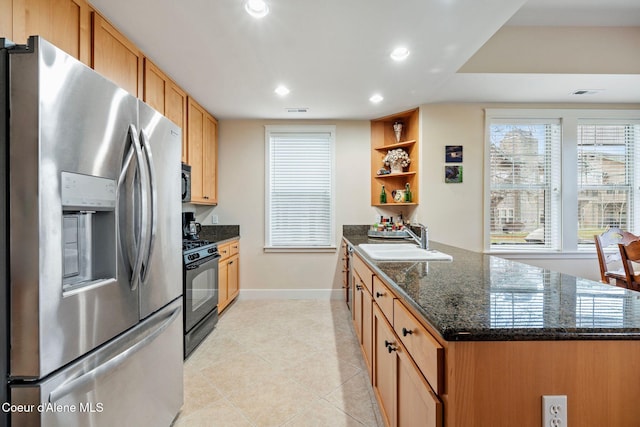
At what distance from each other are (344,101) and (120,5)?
2.16 metres

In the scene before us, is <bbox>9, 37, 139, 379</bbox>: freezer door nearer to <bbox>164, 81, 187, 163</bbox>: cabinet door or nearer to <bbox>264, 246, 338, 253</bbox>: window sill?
<bbox>164, 81, 187, 163</bbox>: cabinet door

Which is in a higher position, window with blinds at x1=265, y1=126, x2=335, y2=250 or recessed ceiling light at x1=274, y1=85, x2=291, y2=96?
recessed ceiling light at x1=274, y1=85, x2=291, y2=96

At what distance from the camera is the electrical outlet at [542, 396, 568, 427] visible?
76 cm

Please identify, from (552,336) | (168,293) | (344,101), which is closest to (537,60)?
(344,101)

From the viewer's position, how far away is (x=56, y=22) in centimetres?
152

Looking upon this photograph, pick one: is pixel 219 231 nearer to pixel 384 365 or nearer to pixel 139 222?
pixel 139 222

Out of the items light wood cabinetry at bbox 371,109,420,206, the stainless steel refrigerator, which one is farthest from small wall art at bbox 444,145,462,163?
the stainless steel refrigerator

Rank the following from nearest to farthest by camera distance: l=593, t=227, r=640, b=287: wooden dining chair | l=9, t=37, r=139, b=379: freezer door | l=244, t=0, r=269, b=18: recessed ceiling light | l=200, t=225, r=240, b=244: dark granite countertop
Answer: l=9, t=37, r=139, b=379: freezer door
l=244, t=0, r=269, b=18: recessed ceiling light
l=593, t=227, r=640, b=287: wooden dining chair
l=200, t=225, r=240, b=244: dark granite countertop

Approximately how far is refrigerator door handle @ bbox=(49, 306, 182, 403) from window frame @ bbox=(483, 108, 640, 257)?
345 cm

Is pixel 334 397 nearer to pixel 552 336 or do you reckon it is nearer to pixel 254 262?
pixel 552 336

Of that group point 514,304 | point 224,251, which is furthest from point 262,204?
point 514,304

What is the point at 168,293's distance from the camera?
5.10 feet

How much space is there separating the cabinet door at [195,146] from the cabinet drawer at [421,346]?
2.77 metres

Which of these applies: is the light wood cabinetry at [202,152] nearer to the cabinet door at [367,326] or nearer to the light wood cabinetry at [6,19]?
the light wood cabinetry at [6,19]
